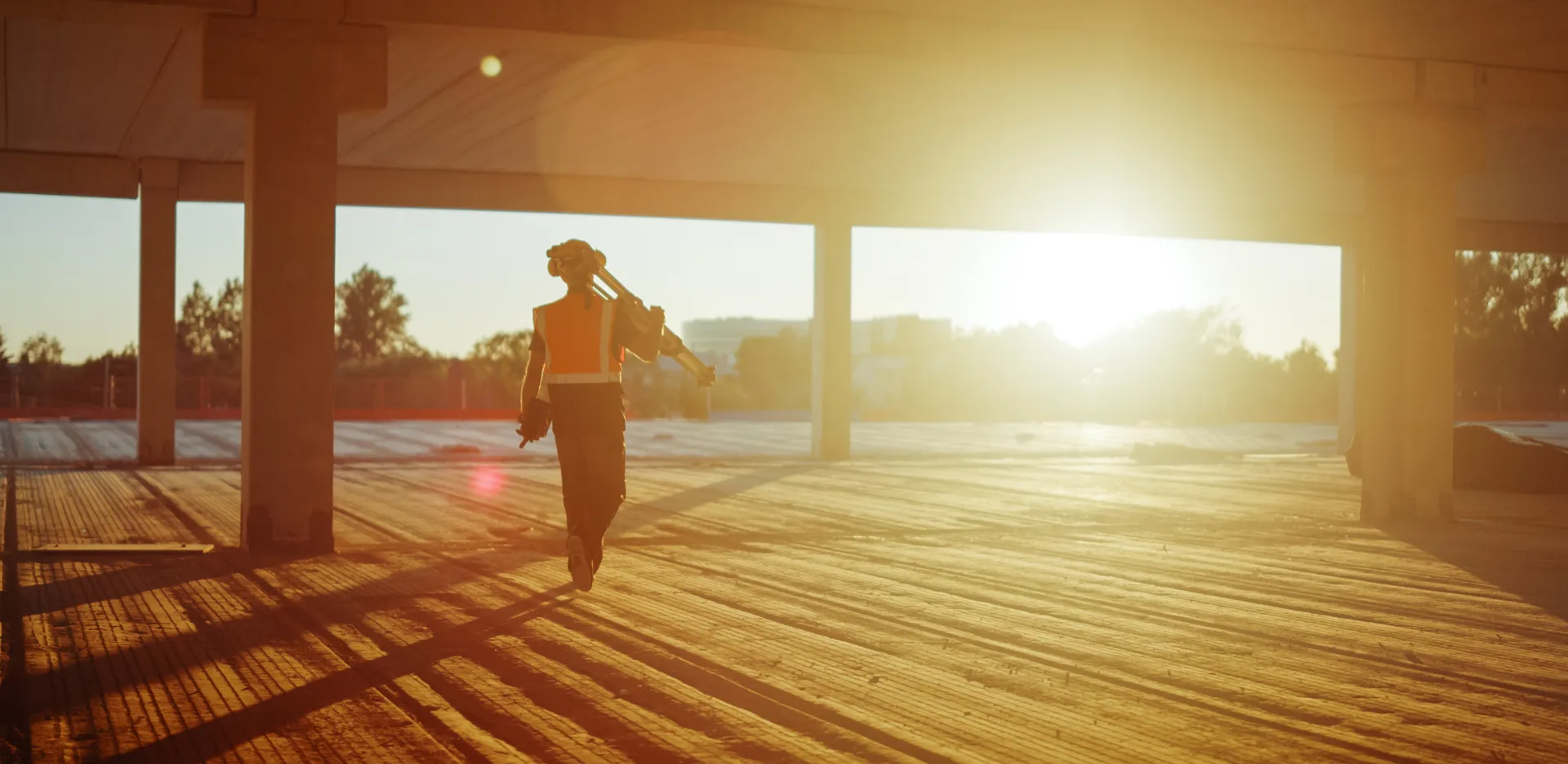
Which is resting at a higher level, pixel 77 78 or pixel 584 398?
pixel 77 78

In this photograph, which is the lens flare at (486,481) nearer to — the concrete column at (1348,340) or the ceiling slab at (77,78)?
the ceiling slab at (77,78)

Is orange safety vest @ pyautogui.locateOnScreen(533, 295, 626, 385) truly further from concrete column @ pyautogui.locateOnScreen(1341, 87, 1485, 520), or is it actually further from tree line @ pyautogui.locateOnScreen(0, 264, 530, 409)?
tree line @ pyautogui.locateOnScreen(0, 264, 530, 409)

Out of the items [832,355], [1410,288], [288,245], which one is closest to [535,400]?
[288,245]

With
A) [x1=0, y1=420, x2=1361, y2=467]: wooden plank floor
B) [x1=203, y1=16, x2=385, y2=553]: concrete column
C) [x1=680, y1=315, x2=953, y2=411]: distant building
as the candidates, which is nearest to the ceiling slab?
[x1=203, y1=16, x2=385, y2=553]: concrete column

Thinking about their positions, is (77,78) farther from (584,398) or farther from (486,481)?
(584,398)

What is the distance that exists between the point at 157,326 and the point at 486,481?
7088mm

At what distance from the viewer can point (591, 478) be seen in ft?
26.1

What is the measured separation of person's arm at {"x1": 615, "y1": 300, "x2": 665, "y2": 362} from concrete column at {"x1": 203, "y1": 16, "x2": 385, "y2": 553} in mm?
2788

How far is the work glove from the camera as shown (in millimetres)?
7969

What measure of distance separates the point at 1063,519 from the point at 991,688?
7.66 meters

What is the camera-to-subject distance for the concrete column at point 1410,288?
12727mm

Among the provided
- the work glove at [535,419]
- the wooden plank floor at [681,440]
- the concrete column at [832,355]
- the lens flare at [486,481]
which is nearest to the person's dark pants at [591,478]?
the work glove at [535,419]

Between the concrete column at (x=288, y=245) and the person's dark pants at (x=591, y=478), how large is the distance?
270 cm

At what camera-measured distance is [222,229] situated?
39.1 metres
